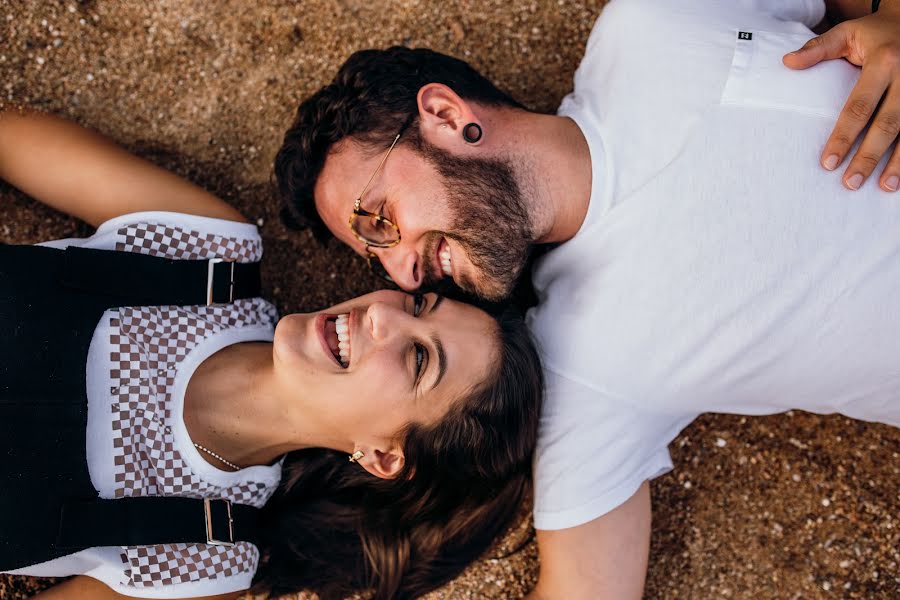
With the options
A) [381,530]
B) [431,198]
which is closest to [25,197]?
[431,198]

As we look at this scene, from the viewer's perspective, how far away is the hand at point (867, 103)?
8.27 feet

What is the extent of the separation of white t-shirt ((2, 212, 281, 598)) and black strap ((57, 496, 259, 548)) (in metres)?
0.08

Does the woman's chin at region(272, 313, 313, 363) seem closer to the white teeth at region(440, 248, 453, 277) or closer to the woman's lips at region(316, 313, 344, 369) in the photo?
the woman's lips at region(316, 313, 344, 369)

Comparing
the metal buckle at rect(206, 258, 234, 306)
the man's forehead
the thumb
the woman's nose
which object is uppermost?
the thumb

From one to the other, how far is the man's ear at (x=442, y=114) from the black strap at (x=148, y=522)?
1.88 metres

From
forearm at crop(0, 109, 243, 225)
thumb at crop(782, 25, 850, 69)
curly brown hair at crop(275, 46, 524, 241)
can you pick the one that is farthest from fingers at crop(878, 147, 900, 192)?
forearm at crop(0, 109, 243, 225)

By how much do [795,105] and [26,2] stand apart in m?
3.94

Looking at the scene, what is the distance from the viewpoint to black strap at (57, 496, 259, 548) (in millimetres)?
2537

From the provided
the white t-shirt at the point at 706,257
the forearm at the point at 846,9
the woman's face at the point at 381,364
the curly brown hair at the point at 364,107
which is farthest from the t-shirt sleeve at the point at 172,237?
the forearm at the point at 846,9

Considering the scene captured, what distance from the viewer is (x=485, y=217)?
2.61m

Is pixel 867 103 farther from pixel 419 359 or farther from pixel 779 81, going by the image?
pixel 419 359

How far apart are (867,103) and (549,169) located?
50.2 inches

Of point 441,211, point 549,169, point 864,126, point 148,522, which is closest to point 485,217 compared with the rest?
point 441,211

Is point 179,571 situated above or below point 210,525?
below
